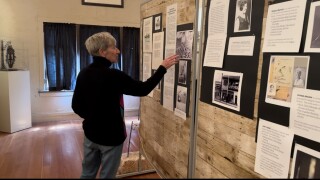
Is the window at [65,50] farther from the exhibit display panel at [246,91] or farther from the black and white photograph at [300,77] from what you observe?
the black and white photograph at [300,77]

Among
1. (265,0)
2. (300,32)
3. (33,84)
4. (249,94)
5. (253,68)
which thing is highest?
(265,0)

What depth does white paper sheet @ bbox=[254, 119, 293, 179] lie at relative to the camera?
1.37 m

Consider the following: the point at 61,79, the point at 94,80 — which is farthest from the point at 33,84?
the point at 94,80

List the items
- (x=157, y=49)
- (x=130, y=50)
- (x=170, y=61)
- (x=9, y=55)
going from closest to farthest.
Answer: (x=170, y=61)
(x=157, y=49)
(x=9, y=55)
(x=130, y=50)

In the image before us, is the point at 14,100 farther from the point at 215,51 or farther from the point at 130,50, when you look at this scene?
the point at 215,51

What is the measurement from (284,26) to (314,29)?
158 mm

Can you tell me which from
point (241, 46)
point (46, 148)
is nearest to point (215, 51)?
point (241, 46)

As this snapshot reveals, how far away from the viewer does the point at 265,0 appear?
1.44 metres

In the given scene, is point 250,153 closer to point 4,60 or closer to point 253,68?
point 253,68

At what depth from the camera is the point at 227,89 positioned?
68.4 inches

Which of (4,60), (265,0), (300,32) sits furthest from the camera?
(4,60)

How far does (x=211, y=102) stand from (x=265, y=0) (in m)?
0.73

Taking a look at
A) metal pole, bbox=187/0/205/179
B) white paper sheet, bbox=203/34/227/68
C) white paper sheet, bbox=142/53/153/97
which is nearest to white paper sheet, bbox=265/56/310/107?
white paper sheet, bbox=203/34/227/68

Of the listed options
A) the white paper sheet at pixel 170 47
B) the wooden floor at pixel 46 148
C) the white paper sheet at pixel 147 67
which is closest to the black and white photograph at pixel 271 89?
the white paper sheet at pixel 170 47
